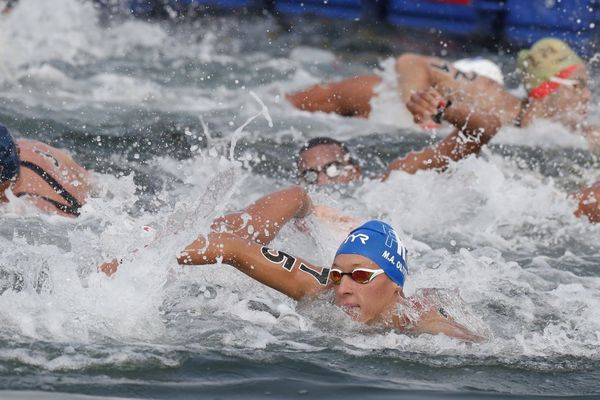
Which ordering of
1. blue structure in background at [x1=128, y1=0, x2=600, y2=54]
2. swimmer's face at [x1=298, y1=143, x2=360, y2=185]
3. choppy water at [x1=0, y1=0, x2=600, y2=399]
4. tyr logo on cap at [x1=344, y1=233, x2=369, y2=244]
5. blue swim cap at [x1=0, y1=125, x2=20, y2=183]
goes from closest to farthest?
choppy water at [x1=0, y1=0, x2=600, y2=399], tyr logo on cap at [x1=344, y1=233, x2=369, y2=244], blue swim cap at [x1=0, y1=125, x2=20, y2=183], swimmer's face at [x1=298, y1=143, x2=360, y2=185], blue structure in background at [x1=128, y1=0, x2=600, y2=54]

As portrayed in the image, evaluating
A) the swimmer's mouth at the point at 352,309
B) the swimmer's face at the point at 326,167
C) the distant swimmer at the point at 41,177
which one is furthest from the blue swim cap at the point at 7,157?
the swimmer's face at the point at 326,167

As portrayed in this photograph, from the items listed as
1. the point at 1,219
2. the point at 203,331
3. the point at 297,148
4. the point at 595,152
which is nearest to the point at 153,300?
the point at 203,331

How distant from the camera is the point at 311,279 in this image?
225 inches

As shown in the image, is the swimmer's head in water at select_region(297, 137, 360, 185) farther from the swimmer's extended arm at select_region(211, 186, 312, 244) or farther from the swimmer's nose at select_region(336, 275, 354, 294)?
the swimmer's nose at select_region(336, 275, 354, 294)

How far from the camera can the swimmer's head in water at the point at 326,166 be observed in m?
8.48

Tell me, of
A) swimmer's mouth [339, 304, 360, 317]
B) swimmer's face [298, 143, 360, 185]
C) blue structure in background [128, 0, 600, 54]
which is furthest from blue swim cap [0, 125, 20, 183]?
blue structure in background [128, 0, 600, 54]

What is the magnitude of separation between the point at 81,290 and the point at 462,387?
5.80 feet

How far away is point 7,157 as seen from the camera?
6.22 metres

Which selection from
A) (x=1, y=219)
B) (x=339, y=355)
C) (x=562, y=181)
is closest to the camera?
(x=339, y=355)

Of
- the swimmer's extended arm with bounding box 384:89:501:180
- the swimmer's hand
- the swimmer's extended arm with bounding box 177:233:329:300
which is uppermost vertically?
the swimmer's extended arm with bounding box 384:89:501:180

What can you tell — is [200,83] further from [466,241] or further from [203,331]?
Result: [203,331]

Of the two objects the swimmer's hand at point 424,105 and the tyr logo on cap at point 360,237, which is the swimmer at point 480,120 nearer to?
the swimmer's hand at point 424,105

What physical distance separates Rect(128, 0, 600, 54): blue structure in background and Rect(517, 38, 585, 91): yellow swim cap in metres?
3.30

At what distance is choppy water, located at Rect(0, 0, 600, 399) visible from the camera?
4961 mm
